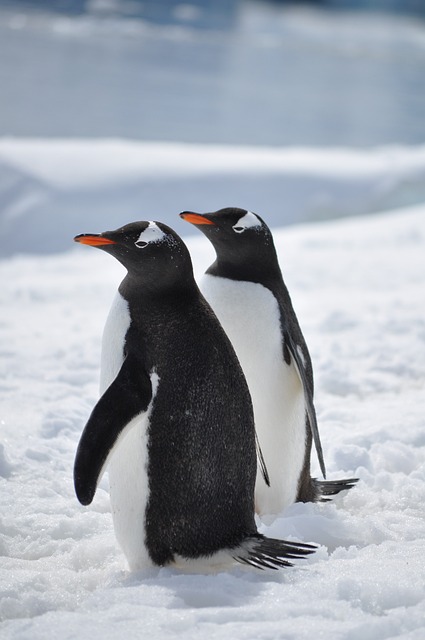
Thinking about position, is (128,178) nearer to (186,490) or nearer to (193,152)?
(193,152)

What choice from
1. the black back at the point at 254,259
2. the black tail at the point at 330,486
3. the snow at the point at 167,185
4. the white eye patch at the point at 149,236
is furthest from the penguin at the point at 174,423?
the snow at the point at 167,185

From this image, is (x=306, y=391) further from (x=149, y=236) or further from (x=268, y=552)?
(x=149, y=236)

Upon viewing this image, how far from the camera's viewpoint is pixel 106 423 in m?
2.04

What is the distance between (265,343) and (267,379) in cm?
11

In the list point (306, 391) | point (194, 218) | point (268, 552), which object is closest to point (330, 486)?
point (306, 391)

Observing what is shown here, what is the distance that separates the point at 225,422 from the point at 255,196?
19.5 ft

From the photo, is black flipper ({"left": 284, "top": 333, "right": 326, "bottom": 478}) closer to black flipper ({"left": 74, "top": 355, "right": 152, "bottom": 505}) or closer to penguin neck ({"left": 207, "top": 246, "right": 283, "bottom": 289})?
penguin neck ({"left": 207, "top": 246, "right": 283, "bottom": 289})

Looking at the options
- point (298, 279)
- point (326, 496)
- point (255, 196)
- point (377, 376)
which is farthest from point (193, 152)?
point (326, 496)

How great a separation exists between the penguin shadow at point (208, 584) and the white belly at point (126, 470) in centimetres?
8

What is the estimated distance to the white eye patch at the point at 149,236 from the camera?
7.16 feet

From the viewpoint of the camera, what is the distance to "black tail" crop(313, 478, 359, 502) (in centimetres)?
276

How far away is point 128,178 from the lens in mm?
7727

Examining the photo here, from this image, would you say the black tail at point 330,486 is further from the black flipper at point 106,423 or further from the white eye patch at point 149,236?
the white eye patch at point 149,236

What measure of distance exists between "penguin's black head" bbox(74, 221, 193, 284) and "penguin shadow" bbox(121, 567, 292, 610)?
2.29 ft
